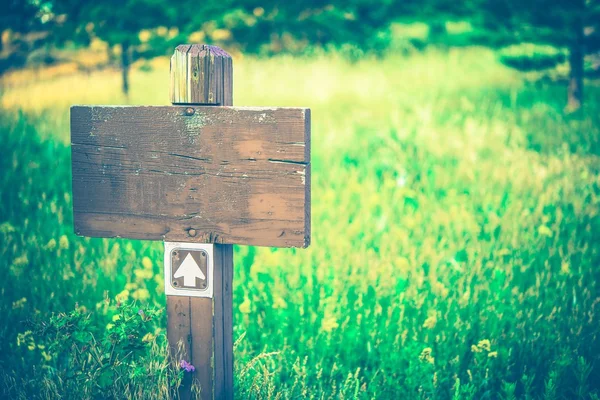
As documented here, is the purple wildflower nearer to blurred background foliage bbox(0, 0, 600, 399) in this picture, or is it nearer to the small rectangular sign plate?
blurred background foliage bbox(0, 0, 600, 399)

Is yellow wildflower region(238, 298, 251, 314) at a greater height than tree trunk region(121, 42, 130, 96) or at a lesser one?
lesser

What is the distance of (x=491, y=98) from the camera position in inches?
335

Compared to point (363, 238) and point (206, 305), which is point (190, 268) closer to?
point (206, 305)

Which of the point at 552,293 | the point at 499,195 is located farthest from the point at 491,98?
the point at 552,293

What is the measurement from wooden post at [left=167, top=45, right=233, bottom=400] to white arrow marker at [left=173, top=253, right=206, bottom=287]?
2.4 inches

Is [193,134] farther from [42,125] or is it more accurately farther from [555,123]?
[555,123]

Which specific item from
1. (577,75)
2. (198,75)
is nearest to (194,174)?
(198,75)

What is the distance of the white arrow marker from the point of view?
2258mm

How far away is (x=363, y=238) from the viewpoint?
438 centimetres

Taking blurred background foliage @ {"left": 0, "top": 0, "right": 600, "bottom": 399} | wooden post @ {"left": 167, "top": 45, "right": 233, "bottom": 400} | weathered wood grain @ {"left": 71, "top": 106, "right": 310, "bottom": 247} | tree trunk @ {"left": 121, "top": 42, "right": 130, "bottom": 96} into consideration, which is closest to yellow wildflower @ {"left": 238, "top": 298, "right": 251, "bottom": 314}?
blurred background foliage @ {"left": 0, "top": 0, "right": 600, "bottom": 399}

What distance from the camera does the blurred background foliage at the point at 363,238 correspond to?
112 inches

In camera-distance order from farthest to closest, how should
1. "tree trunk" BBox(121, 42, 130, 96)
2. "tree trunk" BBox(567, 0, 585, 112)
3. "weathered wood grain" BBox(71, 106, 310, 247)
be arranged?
"tree trunk" BBox(121, 42, 130, 96), "tree trunk" BBox(567, 0, 585, 112), "weathered wood grain" BBox(71, 106, 310, 247)

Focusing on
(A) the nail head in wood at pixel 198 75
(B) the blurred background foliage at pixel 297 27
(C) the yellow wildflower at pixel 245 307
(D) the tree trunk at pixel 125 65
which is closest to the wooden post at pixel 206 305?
(A) the nail head in wood at pixel 198 75

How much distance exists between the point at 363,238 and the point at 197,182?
2.37 m
